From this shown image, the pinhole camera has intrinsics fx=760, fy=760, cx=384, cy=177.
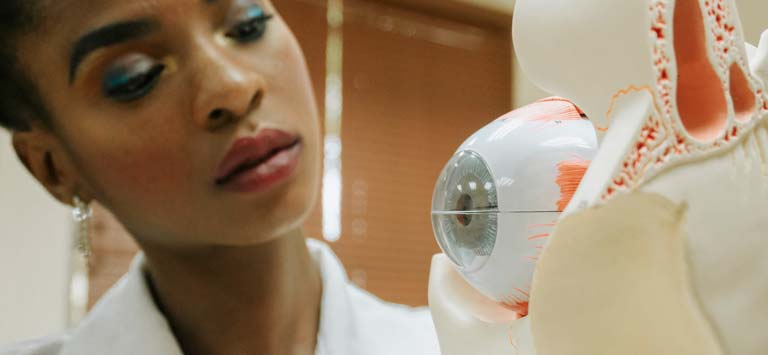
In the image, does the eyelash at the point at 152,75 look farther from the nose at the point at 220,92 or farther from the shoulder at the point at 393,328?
the shoulder at the point at 393,328

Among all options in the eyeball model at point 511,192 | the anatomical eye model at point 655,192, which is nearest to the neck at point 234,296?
the eyeball model at point 511,192

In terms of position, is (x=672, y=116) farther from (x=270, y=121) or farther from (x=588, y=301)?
(x=270, y=121)

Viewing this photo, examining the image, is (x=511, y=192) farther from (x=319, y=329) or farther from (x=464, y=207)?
(x=319, y=329)

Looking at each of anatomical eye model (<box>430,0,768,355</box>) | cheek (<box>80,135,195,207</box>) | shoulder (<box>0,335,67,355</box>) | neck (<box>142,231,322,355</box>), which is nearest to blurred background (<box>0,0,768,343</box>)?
shoulder (<box>0,335,67,355</box>)

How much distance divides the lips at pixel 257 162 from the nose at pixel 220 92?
0.02m

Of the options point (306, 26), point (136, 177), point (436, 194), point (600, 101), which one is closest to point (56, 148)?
point (136, 177)

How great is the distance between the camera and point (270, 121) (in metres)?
0.58

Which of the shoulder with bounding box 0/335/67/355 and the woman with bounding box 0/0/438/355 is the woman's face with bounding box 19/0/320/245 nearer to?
the woman with bounding box 0/0/438/355

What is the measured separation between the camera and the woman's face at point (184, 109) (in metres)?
0.56

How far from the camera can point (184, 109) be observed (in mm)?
568

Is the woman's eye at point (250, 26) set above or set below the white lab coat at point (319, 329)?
above

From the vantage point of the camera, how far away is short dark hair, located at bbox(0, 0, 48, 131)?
61cm

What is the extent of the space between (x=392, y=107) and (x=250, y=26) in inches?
52.6

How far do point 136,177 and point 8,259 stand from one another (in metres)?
0.98
